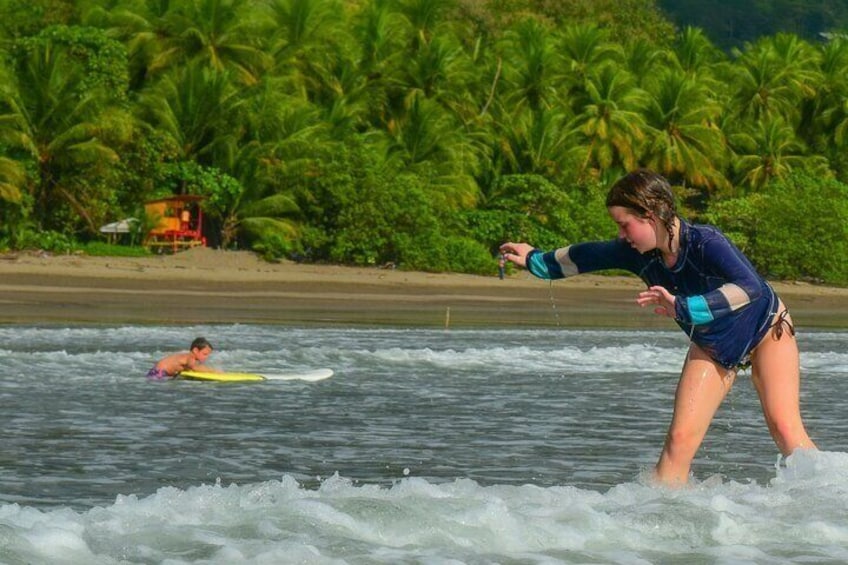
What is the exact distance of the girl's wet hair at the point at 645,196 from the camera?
6.32m

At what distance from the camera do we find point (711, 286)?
6531 millimetres

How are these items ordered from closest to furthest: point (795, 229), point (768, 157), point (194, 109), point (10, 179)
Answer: point (10, 179), point (194, 109), point (795, 229), point (768, 157)

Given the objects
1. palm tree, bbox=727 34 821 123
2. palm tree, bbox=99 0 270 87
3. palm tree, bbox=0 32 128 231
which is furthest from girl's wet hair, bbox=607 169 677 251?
palm tree, bbox=727 34 821 123

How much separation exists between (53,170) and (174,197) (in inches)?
118

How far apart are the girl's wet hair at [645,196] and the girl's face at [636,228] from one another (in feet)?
0.07

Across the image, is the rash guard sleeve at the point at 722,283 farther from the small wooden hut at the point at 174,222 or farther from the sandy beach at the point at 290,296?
the small wooden hut at the point at 174,222

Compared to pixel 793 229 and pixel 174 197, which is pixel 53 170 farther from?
pixel 793 229

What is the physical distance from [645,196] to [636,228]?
15 cm

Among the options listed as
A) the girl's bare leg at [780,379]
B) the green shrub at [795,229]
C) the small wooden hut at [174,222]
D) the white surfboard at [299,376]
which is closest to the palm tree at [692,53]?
the green shrub at [795,229]

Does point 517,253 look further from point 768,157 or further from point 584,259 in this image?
point 768,157

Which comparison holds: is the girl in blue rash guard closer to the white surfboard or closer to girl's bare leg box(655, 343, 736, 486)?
girl's bare leg box(655, 343, 736, 486)

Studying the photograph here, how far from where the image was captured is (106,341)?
68.9ft

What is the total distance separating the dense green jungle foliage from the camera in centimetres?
3753

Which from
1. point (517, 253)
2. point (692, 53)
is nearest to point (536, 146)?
point (692, 53)
